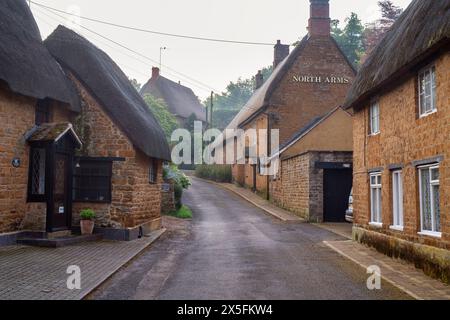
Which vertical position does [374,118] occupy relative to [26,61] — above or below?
below

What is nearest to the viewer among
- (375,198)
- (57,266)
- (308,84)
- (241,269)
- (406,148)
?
(57,266)

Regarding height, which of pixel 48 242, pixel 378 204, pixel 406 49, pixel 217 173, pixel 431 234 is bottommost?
pixel 48 242

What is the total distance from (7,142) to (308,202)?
520 inches

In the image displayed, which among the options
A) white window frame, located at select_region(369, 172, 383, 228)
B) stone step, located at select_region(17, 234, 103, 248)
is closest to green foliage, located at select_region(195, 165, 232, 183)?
white window frame, located at select_region(369, 172, 383, 228)

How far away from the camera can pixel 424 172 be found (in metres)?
10.7

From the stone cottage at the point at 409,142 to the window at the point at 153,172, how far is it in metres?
7.40

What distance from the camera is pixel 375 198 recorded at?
14.1m

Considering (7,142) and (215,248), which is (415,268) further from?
(7,142)

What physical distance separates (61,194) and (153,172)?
4.20 metres

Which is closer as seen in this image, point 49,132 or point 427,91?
point 427,91

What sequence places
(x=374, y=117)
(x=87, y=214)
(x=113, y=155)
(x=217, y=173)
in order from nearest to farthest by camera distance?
(x=374, y=117), (x=87, y=214), (x=113, y=155), (x=217, y=173)

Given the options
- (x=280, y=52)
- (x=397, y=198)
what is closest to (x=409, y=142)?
(x=397, y=198)

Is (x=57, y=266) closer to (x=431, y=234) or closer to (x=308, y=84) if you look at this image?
(x=431, y=234)
